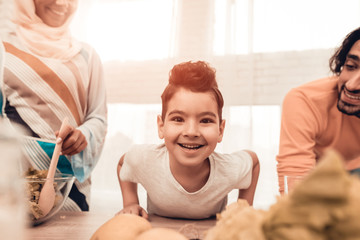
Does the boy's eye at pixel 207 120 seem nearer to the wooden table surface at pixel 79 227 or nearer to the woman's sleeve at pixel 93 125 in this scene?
the wooden table surface at pixel 79 227

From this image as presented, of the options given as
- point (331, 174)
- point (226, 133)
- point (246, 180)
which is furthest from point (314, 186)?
point (226, 133)

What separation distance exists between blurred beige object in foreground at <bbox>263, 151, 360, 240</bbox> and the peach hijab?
1.07m

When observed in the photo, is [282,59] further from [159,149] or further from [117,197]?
[117,197]

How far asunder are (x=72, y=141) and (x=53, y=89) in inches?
9.4

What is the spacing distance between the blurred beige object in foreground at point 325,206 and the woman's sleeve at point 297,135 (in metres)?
0.69

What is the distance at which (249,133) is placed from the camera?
117cm

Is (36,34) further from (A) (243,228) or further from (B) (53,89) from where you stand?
(A) (243,228)

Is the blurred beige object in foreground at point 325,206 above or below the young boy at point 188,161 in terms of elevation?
above

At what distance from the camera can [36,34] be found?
109 cm

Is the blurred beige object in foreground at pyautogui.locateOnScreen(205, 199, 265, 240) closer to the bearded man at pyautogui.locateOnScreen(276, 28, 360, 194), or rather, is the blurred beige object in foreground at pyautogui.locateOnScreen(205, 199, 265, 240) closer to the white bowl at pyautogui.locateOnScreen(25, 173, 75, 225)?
the white bowl at pyautogui.locateOnScreen(25, 173, 75, 225)

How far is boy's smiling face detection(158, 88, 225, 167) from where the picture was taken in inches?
28.1

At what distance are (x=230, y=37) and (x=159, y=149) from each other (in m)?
0.58

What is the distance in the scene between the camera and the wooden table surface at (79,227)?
1.75 ft

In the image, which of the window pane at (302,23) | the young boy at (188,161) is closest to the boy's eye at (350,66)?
the window pane at (302,23)
